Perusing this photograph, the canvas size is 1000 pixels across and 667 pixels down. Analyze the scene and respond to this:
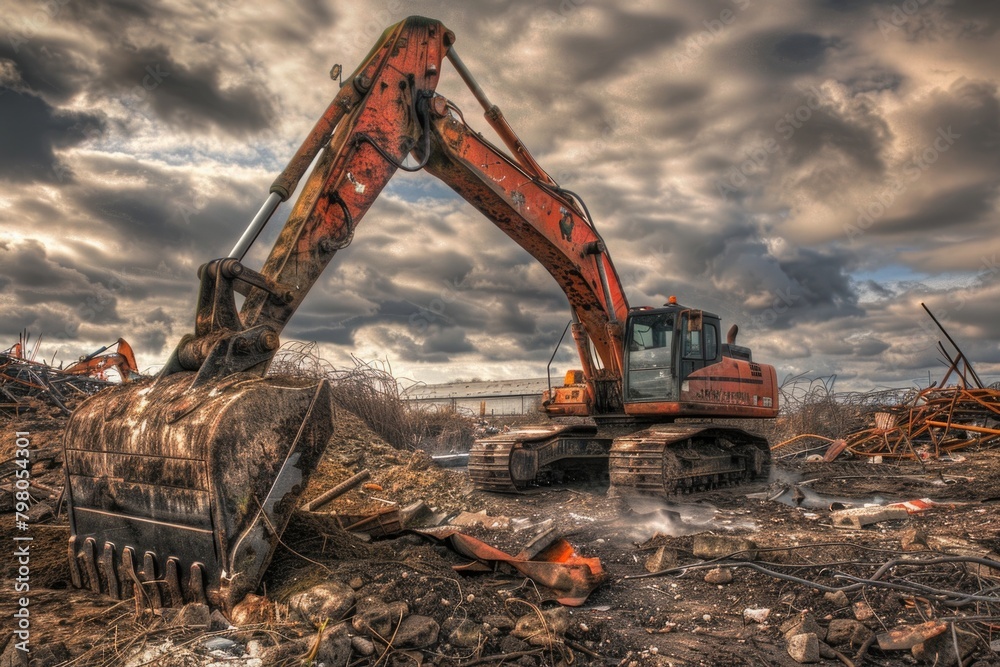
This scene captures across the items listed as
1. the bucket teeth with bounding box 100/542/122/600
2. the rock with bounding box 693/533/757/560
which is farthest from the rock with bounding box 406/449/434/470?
the bucket teeth with bounding box 100/542/122/600

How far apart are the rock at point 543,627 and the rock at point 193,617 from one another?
1.60 meters

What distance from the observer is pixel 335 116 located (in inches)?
243

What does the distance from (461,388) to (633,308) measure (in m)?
28.6

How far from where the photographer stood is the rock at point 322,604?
3643mm

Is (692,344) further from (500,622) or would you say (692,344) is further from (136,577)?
(136,577)

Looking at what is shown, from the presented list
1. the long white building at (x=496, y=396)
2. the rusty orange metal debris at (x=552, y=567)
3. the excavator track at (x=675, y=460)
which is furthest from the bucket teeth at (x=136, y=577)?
the long white building at (x=496, y=396)

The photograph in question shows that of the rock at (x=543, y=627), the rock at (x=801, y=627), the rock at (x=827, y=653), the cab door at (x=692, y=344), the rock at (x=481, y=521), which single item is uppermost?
the cab door at (x=692, y=344)

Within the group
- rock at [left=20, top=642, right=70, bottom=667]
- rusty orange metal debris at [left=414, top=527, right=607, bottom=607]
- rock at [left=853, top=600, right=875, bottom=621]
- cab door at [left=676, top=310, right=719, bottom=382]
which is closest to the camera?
rock at [left=20, top=642, right=70, bottom=667]

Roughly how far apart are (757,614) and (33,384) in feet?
37.8

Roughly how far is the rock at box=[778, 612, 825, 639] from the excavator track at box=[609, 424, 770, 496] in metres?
4.36

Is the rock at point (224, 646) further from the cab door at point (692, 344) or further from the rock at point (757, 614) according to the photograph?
the cab door at point (692, 344)

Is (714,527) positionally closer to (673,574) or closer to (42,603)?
(673,574)

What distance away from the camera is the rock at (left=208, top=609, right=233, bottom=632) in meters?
3.57

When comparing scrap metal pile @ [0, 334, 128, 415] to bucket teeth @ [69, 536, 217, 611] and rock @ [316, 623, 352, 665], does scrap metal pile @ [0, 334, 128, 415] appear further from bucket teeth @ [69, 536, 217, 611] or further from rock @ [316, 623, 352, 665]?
rock @ [316, 623, 352, 665]
